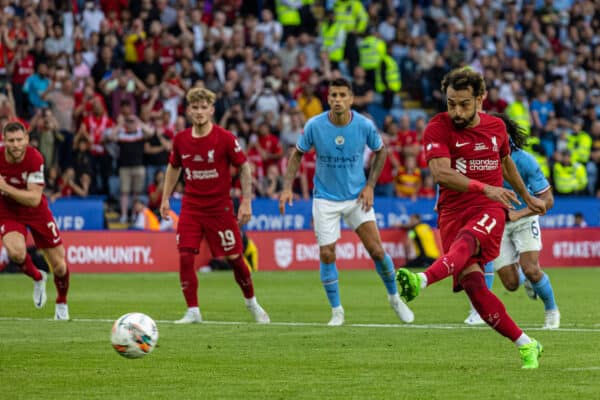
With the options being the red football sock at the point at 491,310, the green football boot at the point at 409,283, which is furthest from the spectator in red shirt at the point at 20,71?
the green football boot at the point at 409,283

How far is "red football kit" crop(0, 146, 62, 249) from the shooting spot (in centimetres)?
1411

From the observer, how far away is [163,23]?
2908cm

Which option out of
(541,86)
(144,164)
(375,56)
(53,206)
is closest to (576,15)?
(541,86)

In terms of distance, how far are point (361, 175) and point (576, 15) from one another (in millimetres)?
24394

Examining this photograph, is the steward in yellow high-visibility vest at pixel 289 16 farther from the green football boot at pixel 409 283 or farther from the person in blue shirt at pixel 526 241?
the green football boot at pixel 409 283

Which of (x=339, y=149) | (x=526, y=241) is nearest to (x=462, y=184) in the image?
(x=526, y=241)

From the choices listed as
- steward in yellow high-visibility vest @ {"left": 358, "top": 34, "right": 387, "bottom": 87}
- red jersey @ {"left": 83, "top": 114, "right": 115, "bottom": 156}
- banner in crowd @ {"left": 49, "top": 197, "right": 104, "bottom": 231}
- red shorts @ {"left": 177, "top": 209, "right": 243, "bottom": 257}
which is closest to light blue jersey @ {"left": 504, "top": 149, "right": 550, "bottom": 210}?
red shorts @ {"left": 177, "top": 209, "right": 243, "bottom": 257}

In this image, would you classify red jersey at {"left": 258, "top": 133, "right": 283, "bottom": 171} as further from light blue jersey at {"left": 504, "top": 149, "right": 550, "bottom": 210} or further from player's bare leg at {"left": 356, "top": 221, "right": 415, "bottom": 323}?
light blue jersey at {"left": 504, "top": 149, "right": 550, "bottom": 210}

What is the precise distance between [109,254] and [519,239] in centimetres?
A: 1300

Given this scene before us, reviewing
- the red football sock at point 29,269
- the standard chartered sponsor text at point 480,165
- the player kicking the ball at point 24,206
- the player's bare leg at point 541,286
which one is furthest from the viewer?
the red football sock at point 29,269

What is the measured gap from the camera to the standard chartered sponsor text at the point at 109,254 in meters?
24.9

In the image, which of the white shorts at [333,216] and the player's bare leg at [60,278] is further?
the player's bare leg at [60,278]

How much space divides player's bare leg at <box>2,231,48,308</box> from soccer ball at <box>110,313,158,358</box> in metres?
4.71

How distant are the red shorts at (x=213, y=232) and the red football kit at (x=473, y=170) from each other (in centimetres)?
431
